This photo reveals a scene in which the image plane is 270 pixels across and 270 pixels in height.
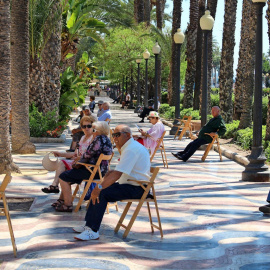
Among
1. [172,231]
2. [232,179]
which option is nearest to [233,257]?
[172,231]

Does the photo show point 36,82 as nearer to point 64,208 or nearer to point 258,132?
point 258,132

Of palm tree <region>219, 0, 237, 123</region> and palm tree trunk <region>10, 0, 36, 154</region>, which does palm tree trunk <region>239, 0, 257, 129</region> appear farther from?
palm tree trunk <region>10, 0, 36, 154</region>

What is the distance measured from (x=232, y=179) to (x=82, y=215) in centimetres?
498

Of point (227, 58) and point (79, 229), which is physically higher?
point (227, 58)

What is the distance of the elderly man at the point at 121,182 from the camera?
721cm

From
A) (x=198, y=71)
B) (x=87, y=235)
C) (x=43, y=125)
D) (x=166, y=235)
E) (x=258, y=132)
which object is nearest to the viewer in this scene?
(x=87, y=235)

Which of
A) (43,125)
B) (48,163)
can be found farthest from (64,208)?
(43,125)

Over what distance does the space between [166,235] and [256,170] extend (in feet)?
17.5

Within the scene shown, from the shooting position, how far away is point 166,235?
7590 millimetres

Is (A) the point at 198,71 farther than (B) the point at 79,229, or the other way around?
(A) the point at 198,71

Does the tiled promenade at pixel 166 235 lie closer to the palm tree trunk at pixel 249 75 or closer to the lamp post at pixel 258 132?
the lamp post at pixel 258 132

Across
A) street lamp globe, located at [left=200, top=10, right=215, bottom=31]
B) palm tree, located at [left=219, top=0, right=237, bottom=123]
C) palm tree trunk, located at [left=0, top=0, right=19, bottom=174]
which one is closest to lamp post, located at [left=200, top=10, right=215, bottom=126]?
street lamp globe, located at [left=200, top=10, right=215, bottom=31]

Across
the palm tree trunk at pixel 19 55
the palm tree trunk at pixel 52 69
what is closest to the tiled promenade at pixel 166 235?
the palm tree trunk at pixel 19 55

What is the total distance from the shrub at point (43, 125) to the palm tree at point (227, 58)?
7639 millimetres
